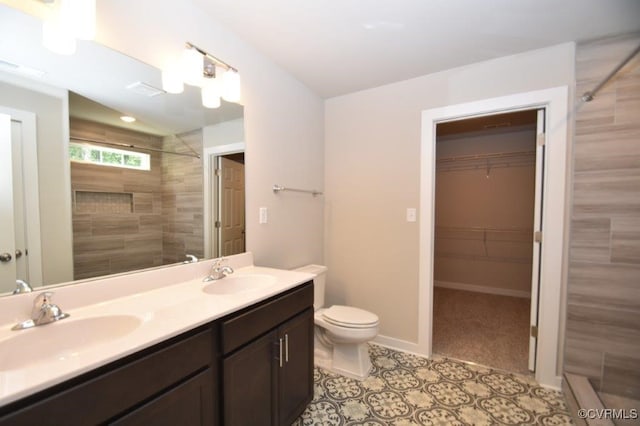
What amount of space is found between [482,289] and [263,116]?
3902mm

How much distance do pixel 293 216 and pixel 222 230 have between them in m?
0.72

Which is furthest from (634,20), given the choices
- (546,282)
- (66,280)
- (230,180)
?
(66,280)

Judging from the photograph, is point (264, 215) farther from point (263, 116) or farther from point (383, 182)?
point (383, 182)

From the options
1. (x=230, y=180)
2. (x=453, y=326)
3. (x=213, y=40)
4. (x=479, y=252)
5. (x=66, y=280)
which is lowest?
(x=453, y=326)

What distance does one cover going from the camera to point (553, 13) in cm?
153

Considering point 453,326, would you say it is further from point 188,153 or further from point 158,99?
point 158,99

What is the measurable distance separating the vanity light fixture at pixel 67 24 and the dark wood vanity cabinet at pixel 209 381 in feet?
3.94

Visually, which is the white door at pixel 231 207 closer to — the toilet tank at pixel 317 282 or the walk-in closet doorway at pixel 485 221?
the toilet tank at pixel 317 282

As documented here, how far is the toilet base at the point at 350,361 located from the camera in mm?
1994

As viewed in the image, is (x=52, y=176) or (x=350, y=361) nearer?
(x=52, y=176)

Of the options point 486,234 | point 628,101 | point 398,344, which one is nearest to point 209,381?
point 398,344

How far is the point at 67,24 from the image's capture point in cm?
102

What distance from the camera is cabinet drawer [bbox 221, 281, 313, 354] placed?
3.58ft

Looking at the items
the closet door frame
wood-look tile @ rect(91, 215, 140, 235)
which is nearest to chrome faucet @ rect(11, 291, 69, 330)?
wood-look tile @ rect(91, 215, 140, 235)
